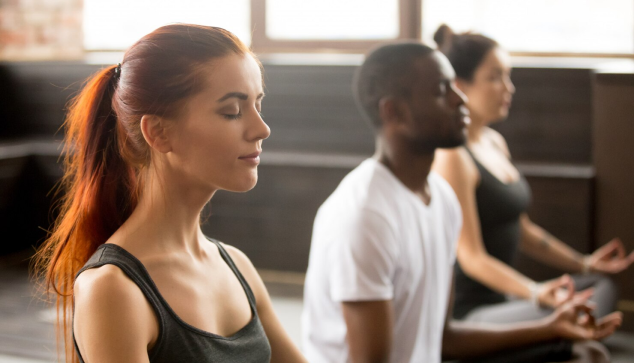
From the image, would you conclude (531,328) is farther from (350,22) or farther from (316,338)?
(350,22)

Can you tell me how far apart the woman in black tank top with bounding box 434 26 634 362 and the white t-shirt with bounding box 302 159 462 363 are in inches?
17.7

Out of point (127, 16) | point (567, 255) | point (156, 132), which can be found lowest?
point (567, 255)

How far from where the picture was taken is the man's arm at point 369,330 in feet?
4.61

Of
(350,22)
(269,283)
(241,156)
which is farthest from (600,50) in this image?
(241,156)

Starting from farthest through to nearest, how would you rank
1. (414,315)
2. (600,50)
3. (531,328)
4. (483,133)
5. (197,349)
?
(600,50) < (483,133) < (531,328) < (414,315) < (197,349)

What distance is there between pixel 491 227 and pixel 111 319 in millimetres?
1583

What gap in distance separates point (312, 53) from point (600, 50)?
5.19 ft

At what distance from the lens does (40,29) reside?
15.2 feet

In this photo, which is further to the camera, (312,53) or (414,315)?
(312,53)

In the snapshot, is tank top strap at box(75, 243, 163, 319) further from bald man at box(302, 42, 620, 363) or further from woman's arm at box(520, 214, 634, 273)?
woman's arm at box(520, 214, 634, 273)

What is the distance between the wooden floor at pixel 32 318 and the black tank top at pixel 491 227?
869mm

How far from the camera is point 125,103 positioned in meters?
0.95

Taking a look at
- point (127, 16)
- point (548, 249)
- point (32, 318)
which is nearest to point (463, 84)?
point (548, 249)

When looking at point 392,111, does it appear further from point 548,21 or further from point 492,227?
point 548,21
